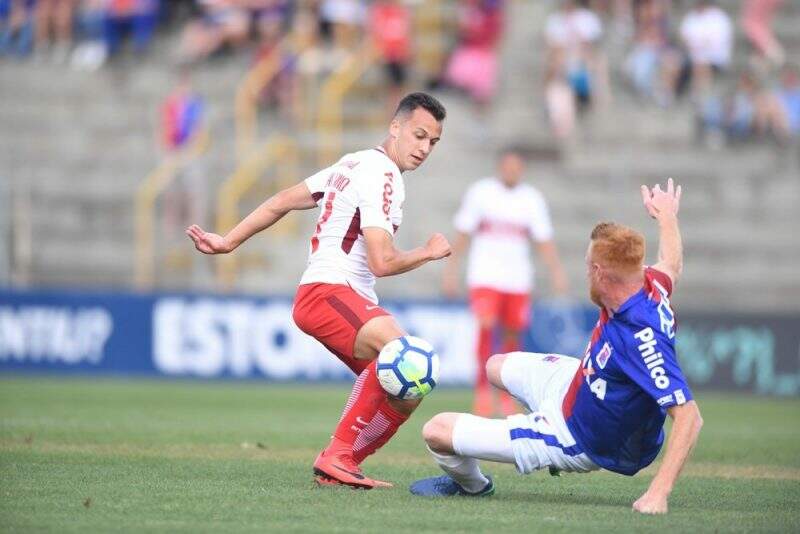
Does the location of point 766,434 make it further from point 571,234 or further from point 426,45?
point 426,45

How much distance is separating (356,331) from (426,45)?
651 inches

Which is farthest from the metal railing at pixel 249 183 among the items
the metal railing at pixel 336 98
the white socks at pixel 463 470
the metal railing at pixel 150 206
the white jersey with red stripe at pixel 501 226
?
the white socks at pixel 463 470

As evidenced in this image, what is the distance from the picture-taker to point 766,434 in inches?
540

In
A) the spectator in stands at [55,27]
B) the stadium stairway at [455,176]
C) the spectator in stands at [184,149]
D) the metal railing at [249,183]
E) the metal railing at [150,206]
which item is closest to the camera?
the metal railing at [249,183]

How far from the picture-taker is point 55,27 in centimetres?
2684

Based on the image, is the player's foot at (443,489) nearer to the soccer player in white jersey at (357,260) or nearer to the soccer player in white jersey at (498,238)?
the soccer player in white jersey at (357,260)

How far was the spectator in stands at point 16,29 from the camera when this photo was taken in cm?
2667

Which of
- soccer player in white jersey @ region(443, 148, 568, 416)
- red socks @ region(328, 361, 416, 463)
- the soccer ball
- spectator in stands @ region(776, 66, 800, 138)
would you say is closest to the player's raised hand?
the soccer ball

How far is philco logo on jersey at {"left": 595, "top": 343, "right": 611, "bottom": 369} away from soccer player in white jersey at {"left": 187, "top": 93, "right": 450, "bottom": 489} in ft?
4.32

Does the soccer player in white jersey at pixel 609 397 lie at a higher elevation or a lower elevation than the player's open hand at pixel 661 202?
lower

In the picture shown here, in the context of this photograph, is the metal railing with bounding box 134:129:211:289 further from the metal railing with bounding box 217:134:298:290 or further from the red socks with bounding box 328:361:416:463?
the red socks with bounding box 328:361:416:463

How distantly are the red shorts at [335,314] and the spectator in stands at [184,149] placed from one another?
1376cm

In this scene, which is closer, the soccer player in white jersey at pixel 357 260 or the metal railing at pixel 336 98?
the soccer player in white jersey at pixel 357 260

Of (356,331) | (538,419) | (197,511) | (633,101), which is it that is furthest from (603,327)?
(633,101)
